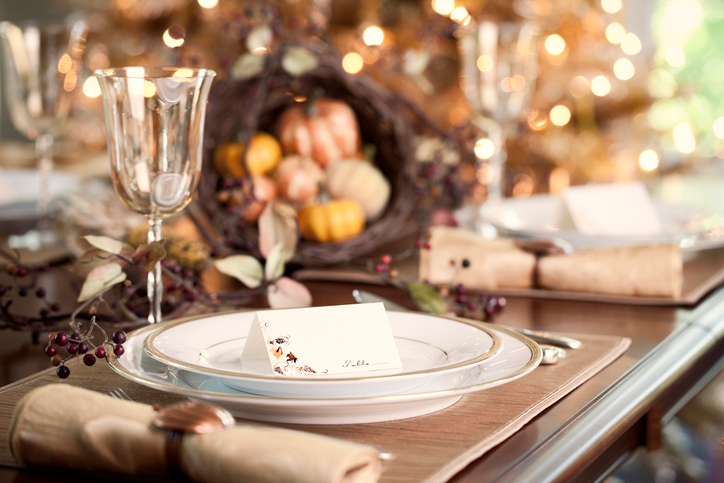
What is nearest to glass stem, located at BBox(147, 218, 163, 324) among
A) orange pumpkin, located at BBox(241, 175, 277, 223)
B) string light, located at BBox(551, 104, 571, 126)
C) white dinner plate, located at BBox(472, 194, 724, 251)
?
orange pumpkin, located at BBox(241, 175, 277, 223)

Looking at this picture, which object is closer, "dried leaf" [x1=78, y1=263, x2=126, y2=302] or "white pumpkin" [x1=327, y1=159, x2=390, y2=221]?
"dried leaf" [x1=78, y1=263, x2=126, y2=302]

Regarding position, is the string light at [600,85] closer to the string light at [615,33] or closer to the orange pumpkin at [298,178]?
the string light at [615,33]

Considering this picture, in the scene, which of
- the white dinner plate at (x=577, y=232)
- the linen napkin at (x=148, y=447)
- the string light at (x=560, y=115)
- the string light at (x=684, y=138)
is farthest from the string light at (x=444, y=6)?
the linen napkin at (x=148, y=447)

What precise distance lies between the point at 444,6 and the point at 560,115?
69cm

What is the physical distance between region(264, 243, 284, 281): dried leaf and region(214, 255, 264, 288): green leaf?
1cm

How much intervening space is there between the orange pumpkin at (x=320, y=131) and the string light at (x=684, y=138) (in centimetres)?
209

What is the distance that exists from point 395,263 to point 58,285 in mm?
449

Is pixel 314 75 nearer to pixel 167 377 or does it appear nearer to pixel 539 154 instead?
pixel 167 377

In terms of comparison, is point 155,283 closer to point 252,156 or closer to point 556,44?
point 252,156

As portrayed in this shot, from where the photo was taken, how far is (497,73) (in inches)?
50.1

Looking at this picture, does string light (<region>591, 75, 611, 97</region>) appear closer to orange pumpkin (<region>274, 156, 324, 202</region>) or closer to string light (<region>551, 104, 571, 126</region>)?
string light (<region>551, 104, 571, 126</region>)

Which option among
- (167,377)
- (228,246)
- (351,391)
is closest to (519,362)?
(351,391)

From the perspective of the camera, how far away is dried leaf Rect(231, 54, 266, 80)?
1063mm

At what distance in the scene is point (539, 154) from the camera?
258 cm
